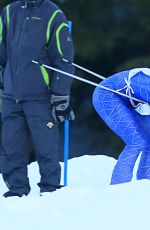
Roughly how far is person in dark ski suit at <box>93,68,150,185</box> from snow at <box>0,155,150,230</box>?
416mm

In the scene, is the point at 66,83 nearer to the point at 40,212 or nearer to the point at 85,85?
the point at 40,212

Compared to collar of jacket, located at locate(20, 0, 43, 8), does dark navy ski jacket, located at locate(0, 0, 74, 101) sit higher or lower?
lower

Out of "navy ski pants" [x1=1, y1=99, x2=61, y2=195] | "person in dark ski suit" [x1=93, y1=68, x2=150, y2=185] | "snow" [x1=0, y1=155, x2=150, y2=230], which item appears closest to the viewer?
"snow" [x1=0, y1=155, x2=150, y2=230]

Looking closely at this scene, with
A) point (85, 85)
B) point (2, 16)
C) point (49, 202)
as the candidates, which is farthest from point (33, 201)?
point (85, 85)

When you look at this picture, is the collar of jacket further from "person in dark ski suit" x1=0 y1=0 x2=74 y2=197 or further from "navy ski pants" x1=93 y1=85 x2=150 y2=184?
"navy ski pants" x1=93 y1=85 x2=150 y2=184

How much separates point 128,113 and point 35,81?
0.55 meters

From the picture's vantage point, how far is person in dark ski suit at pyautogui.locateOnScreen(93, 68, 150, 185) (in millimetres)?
4793

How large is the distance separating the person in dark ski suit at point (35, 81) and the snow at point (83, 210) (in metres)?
0.50

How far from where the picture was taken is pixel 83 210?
13.7 ft

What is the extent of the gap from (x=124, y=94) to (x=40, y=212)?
93 centimetres

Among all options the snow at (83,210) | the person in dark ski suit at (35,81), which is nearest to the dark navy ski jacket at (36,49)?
the person in dark ski suit at (35,81)

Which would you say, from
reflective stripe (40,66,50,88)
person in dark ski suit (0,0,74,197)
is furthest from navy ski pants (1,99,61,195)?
reflective stripe (40,66,50,88)

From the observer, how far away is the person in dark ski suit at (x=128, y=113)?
4793 millimetres

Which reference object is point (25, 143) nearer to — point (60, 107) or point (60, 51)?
point (60, 107)
